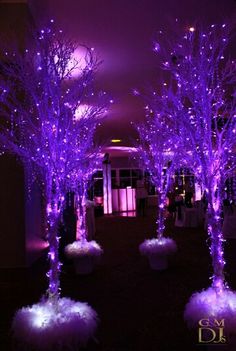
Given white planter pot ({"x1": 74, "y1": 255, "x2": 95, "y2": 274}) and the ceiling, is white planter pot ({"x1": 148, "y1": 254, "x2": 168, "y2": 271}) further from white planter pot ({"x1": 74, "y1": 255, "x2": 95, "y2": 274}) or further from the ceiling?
the ceiling

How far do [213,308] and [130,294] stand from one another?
205cm

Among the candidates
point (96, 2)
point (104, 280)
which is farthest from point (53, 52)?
point (104, 280)

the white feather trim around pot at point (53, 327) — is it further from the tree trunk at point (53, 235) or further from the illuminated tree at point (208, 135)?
the illuminated tree at point (208, 135)

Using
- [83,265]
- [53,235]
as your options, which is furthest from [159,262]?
[53,235]

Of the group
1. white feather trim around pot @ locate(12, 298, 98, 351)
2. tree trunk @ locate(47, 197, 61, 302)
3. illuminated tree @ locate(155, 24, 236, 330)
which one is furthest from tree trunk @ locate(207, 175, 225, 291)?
tree trunk @ locate(47, 197, 61, 302)

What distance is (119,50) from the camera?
6234 millimetres

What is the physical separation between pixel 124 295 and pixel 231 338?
2.17m

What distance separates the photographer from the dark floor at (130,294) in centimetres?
327

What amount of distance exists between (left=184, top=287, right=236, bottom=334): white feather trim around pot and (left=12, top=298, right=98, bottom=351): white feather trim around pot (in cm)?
82

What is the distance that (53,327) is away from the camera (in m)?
2.60

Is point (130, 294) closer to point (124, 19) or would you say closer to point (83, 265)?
point (83, 265)

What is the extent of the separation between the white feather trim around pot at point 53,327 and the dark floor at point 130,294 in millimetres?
510

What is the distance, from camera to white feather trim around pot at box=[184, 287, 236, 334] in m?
2.64

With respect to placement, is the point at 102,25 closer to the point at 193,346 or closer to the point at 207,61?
the point at 207,61
